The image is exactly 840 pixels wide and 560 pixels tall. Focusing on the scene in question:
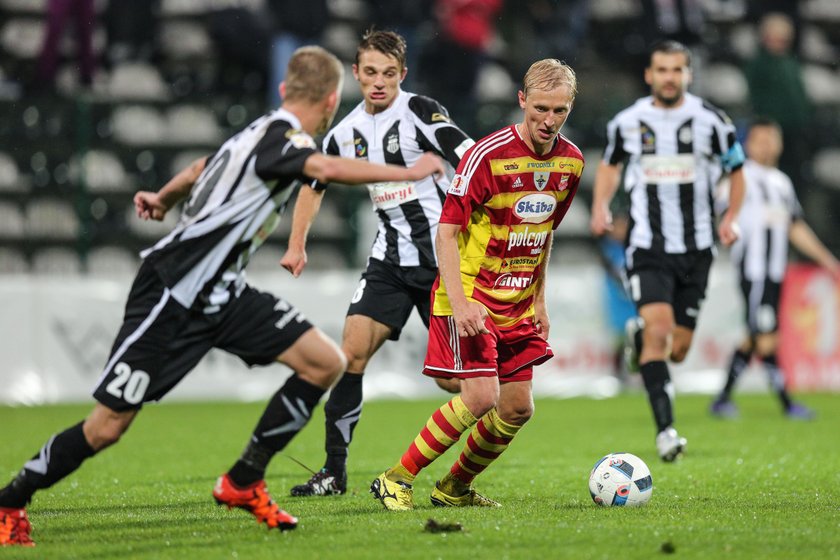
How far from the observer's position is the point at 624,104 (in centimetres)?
1566

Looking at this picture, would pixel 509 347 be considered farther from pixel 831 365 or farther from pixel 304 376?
pixel 831 365

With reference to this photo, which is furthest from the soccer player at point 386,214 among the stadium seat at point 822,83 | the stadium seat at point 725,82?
the stadium seat at point 822,83

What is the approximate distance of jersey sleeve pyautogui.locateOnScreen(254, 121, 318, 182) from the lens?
493cm

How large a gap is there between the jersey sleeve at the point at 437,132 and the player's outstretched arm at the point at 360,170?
1.77 meters

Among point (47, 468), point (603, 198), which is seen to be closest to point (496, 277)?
point (47, 468)

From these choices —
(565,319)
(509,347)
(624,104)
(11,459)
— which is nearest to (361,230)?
(565,319)

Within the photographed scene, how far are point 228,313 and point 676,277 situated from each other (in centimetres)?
Answer: 437

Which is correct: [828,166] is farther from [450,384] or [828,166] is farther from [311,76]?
[311,76]

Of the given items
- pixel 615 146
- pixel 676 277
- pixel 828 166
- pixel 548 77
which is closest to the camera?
pixel 548 77

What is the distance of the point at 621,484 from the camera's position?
5883mm

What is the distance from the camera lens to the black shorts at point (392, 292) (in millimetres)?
6797

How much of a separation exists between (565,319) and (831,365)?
3.29 m

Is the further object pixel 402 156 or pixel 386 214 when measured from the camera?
pixel 386 214

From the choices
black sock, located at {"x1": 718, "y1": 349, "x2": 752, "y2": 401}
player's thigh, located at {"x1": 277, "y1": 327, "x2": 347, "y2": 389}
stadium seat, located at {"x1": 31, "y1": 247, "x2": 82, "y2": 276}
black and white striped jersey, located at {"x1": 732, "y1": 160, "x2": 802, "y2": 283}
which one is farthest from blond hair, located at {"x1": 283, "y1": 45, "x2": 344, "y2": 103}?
stadium seat, located at {"x1": 31, "y1": 247, "x2": 82, "y2": 276}
